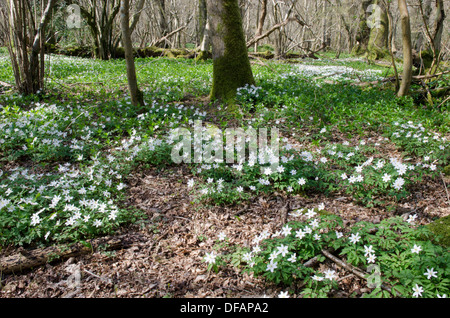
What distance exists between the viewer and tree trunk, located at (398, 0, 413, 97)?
6258 millimetres

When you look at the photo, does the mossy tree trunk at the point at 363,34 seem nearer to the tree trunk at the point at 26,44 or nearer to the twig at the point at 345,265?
the tree trunk at the point at 26,44

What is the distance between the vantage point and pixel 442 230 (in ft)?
8.18

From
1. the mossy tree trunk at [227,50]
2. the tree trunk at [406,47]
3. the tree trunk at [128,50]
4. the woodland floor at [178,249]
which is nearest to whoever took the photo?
the woodland floor at [178,249]

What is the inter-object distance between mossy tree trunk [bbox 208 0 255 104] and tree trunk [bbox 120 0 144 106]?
1705mm

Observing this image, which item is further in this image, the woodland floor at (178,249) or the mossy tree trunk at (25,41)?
the mossy tree trunk at (25,41)

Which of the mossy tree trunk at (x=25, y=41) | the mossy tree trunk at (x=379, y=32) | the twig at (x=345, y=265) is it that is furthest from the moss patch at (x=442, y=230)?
the mossy tree trunk at (x=379, y=32)

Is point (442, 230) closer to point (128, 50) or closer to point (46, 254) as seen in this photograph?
point (46, 254)

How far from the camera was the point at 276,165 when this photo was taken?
12.3ft

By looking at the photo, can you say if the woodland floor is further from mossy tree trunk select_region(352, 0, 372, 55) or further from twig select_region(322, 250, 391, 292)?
mossy tree trunk select_region(352, 0, 372, 55)

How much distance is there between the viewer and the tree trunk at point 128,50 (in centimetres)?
545

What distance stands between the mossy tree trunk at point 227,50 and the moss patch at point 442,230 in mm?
4675

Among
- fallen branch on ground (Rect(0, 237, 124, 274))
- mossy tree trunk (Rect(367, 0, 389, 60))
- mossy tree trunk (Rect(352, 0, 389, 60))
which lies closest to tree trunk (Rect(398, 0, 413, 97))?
fallen branch on ground (Rect(0, 237, 124, 274))

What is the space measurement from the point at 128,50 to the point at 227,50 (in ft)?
7.05

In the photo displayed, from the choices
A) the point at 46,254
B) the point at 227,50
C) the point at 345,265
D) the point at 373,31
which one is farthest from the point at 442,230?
the point at 373,31
